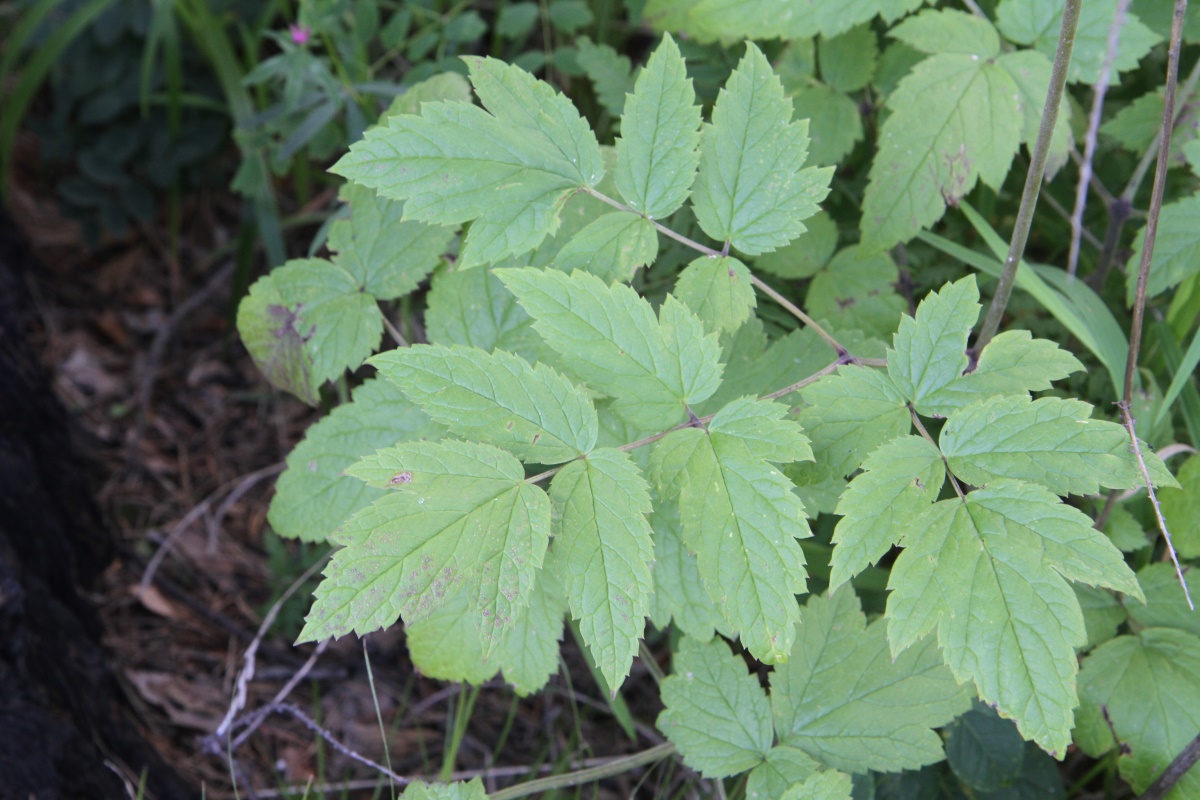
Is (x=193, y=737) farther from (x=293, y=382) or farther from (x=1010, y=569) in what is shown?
(x=1010, y=569)

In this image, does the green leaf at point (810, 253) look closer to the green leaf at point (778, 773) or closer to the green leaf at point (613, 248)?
the green leaf at point (613, 248)

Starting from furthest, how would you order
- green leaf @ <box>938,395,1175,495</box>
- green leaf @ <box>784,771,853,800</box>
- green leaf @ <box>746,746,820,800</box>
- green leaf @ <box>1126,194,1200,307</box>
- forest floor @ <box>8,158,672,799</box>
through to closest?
1. forest floor @ <box>8,158,672,799</box>
2. green leaf @ <box>1126,194,1200,307</box>
3. green leaf @ <box>746,746,820,800</box>
4. green leaf @ <box>784,771,853,800</box>
5. green leaf @ <box>938,395,1175,495</box>

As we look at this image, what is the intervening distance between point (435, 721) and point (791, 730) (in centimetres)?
108

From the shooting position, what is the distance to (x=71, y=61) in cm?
301

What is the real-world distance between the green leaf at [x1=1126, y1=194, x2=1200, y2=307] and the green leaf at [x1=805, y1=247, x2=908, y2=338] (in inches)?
17.7

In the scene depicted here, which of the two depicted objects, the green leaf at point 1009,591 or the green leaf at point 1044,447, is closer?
the green leaf at point 1009,591

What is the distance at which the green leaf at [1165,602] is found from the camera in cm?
161

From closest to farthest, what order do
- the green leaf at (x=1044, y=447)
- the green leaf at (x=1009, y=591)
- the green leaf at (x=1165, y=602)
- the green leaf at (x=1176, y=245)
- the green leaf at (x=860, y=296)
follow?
the green leaf at (x=1009, y=591)
the green leaf at (x=1044, y=447)
the green leaf at (x=1165, y=602)
the green leaf at (x=1176, y=245)
the green leaf at (x=860, y=296)

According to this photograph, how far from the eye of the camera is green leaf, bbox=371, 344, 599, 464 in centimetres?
134

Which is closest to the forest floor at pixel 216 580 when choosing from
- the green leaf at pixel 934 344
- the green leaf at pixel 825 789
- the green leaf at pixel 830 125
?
the green leaf at pixel 825 789

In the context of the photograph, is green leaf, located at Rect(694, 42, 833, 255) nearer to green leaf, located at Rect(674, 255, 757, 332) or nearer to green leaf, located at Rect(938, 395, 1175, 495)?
green leaf, located at Rect(674, 255, 757, 332)

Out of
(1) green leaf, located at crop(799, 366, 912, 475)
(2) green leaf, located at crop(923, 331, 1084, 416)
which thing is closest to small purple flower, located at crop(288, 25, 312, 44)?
(1) green leaf, located at crop(799, 366, 912, 475)

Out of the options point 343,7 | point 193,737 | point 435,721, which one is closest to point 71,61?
point 343,7

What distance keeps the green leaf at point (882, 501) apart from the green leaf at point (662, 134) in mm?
508
